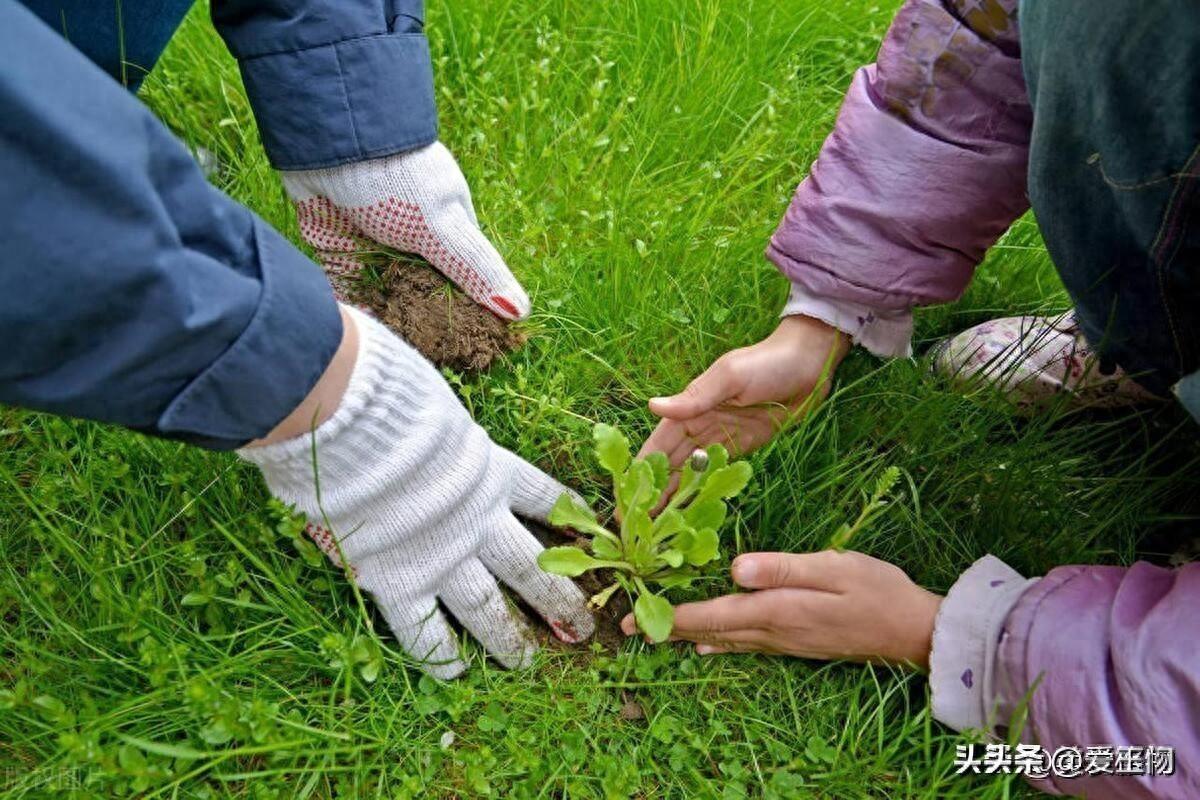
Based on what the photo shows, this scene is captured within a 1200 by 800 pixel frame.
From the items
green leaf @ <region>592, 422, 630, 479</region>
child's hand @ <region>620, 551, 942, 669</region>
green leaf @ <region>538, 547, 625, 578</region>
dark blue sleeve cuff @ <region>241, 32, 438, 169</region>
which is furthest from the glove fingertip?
child's hand @ <region>620, 551, 942, 669</region>

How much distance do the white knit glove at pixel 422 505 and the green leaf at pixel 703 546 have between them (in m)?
0.24

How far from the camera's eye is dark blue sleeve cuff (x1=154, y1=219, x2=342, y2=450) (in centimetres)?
98

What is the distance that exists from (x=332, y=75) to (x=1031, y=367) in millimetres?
1605

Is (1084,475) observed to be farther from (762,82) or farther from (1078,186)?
(762,82)

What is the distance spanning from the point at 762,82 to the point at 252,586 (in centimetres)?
170

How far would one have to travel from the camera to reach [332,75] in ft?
5.16

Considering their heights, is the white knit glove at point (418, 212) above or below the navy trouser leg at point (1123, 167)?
below

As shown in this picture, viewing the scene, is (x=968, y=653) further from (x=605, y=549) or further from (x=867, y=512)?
(x=605, y=549)

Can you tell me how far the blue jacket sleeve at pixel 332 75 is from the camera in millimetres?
1533

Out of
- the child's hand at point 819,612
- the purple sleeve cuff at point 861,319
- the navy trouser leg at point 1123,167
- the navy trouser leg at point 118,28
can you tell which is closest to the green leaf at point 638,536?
the child's hand at point 819,612

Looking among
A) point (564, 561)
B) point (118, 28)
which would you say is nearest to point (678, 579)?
point (564, 561)

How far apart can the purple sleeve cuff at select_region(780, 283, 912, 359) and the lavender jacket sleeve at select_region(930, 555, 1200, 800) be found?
48 centimetres

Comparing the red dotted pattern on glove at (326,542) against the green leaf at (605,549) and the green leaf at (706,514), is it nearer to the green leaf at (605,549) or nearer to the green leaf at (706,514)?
the green leaf at (605,549)

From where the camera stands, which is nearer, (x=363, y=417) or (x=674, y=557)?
(x=363, y=417)
